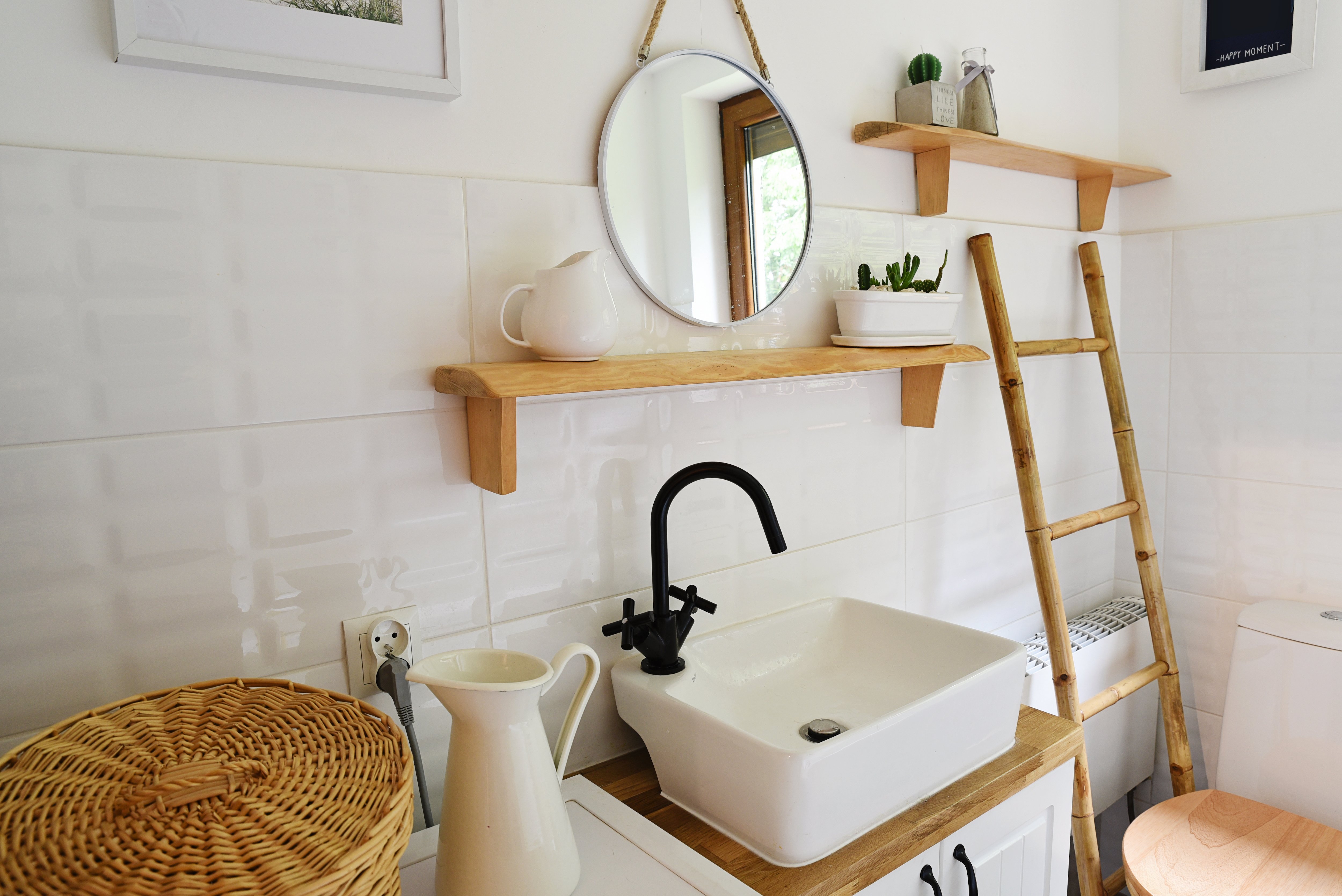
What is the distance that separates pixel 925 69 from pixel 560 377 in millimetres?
938

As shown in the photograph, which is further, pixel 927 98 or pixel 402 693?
pixel 927 98

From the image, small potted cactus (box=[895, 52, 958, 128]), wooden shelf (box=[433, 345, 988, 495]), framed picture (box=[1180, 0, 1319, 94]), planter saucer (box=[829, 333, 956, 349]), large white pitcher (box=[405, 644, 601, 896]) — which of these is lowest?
large white pitcher (box=[405, 644, 601, 896])

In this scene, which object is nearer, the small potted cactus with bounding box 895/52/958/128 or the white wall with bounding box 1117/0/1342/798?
the small potted cactus with bounding box 895/52/958/128

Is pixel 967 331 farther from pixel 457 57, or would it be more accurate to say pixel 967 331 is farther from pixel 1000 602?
pixel 457 57

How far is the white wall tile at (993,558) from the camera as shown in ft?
5.26

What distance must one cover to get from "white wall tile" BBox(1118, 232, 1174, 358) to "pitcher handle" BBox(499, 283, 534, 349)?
1.57 metres

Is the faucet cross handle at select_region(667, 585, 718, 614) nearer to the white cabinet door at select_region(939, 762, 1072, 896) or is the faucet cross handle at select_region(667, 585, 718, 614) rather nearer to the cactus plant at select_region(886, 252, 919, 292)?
the white cabinet door at select_region(939, 762, 1072, 896)

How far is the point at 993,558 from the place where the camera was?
174 centimetres

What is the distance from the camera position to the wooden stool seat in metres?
1.40

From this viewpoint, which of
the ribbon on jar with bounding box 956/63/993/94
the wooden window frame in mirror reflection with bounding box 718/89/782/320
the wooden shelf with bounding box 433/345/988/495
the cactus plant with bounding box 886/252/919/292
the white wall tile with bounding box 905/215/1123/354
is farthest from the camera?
the white wall tile with bounding box 905/215/1123/354

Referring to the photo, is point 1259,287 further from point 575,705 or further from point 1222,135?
point 575,705

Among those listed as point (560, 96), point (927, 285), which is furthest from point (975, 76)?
point (560, 96)

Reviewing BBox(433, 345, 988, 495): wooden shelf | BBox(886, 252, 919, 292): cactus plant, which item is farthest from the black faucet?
BBox(886, 252, 919, 292): cactus plant

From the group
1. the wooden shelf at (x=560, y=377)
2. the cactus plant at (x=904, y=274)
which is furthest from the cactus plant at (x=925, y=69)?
the wooden shelf at (x=560, y=377)
